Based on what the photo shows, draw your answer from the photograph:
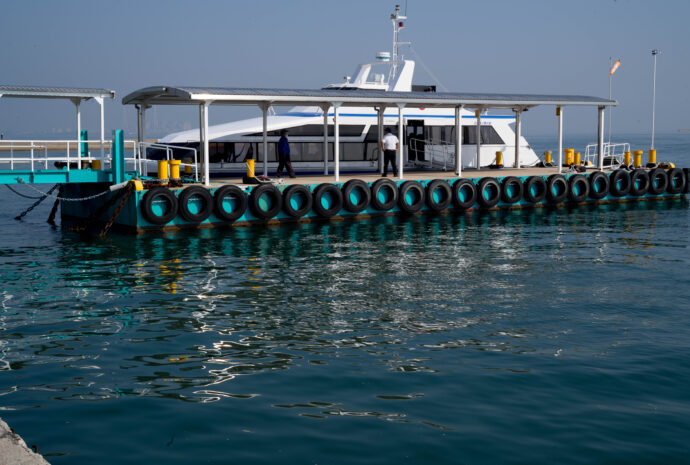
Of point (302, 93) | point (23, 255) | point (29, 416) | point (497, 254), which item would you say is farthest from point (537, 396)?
point (302, 93)

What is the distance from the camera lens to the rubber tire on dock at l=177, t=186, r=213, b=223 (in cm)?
1980

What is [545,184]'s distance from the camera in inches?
1056

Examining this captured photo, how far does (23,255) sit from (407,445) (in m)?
13.5

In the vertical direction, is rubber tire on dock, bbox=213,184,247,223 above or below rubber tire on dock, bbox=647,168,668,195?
below

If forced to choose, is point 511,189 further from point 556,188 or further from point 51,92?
point 51,92

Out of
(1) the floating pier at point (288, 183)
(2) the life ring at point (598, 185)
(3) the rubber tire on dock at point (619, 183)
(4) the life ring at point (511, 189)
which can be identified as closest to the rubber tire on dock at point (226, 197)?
(1) the floating pier at point (288, 183)

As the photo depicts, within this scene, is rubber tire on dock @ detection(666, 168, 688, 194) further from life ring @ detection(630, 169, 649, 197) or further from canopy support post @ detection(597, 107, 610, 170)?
canopy support post @ detection(597, 107, 610, 170)

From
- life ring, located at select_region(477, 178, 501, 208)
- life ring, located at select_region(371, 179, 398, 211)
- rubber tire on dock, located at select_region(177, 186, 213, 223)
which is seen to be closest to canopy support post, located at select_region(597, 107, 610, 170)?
life ring, located at select_region(477, 178, 501, 208)

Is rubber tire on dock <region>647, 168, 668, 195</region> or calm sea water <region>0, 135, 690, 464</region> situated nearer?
calm sea water <region>0, 135, 690, 464</region>

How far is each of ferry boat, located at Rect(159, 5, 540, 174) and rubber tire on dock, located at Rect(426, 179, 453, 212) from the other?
358cm

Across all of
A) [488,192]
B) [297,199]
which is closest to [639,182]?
[488,192]

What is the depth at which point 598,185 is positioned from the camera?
28.4 metres

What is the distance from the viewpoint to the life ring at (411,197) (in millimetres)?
23688

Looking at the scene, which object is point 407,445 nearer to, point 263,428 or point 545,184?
point 263,428
